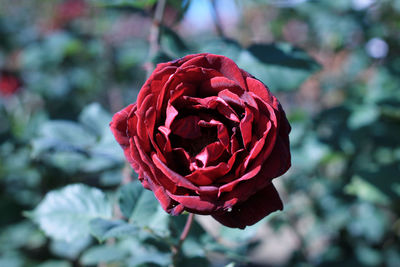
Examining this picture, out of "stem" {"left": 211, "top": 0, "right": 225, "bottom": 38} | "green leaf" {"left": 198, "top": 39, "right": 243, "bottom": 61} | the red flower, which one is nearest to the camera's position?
"green leaf" {"left": 198, "top": 39, "right": 243, "bottom": 61}

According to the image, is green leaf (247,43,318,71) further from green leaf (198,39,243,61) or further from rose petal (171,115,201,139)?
rose petal (171,115,201,139)

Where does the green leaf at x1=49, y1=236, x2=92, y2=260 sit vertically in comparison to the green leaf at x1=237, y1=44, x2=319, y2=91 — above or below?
→ below

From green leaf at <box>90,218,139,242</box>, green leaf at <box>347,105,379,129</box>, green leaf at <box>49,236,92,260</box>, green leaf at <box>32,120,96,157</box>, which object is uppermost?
green leaf at <box>90,218,139,242</box>

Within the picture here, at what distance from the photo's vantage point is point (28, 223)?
5.17 feet

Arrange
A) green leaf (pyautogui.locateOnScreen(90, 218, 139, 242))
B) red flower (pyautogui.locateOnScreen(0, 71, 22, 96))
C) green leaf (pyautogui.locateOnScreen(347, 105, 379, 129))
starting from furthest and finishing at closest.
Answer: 1. red flower (pyautogui.locateOnScreen(0, 71, 22, 96))
2. green leaf (pyautogui.locateOnScreen(347, 105, 379, 129))
3. green leaf (pyautogui.locateOnScreen(90, 218, 139, 242))

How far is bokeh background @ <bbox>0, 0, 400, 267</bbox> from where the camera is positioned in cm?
82

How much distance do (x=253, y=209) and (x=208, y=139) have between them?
135 mm

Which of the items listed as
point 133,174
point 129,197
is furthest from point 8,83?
point 129,197

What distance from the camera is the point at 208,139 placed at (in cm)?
57

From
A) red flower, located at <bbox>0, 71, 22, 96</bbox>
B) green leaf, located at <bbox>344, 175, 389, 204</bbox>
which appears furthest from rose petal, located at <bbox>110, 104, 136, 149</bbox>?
red flower, located at <bbox>0, 71, 22, 96</bbox>

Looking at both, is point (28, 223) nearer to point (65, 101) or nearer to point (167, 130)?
point (65, 101)

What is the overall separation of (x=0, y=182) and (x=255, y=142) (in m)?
1.61

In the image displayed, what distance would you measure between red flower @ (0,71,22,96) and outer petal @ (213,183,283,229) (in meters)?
2.17

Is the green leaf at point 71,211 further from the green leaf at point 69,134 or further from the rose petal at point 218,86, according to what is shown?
the rose petal at point 218,86
